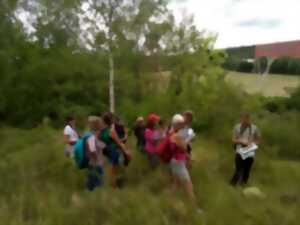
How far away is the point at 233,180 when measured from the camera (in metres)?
10.6

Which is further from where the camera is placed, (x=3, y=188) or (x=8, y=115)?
(x=8, y=115)

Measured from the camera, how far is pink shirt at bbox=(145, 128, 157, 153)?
34.6 feet

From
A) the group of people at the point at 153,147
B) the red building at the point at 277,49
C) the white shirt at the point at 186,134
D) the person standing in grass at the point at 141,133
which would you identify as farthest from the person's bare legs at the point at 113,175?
the red building at the point at 277,49

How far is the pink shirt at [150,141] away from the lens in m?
10.6

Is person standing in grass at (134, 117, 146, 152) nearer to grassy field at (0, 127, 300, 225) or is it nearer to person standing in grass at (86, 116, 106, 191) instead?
grassy field at (0, 127, 300, 225)

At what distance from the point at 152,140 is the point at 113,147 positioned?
1.05m

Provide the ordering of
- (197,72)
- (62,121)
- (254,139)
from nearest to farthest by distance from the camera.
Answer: (254,139)
(62,121)
(197,72)

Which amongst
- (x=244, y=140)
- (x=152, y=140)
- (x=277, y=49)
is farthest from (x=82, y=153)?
(x=277, y=49)

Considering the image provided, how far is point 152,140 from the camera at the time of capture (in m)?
10.6

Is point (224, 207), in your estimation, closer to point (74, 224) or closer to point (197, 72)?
point (74, 224)

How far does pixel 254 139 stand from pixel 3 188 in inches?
175

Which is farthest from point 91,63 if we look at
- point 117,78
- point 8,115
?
point 8,115

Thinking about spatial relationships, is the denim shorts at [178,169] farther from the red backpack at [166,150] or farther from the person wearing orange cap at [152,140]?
the person wearing orange cap at [152,140]

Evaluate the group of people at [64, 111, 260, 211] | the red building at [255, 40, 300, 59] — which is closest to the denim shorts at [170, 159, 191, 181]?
the group of people at [64, 111, 260, 211]
